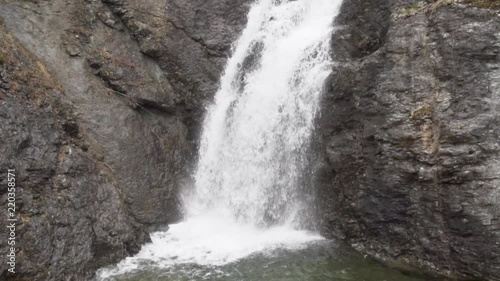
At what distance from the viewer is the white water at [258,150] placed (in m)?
9.59

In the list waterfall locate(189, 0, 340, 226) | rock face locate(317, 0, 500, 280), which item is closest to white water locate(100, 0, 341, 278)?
waterfall locate(189, 0, 340, 226)

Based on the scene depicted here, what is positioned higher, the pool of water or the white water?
the white water

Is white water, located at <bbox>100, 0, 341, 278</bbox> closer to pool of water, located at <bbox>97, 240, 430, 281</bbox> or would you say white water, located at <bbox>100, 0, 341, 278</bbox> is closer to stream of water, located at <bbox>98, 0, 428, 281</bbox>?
stream of water, located at <bbox>98, 0, 428, 281</bbox>

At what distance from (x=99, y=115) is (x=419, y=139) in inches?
298

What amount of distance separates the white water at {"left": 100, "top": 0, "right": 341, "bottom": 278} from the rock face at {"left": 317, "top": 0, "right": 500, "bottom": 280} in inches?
34.1

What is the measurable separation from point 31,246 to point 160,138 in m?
4.76

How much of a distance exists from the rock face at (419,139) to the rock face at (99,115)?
4.59 metres

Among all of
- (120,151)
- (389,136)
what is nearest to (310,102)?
(389,136)

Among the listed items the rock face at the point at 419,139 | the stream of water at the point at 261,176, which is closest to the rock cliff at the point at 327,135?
the rock face at the point at 419,139

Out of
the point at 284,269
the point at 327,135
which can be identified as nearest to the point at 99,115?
the point at 327,135

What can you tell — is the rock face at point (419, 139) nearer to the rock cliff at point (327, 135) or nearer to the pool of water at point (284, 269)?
the rock cliff at point (327, 135)

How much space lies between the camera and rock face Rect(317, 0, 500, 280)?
734cm

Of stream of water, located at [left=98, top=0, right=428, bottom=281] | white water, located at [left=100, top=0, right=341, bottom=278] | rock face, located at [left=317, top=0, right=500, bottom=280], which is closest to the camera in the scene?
rock face, located at [left=317, top=0, right=500, bottom=280]

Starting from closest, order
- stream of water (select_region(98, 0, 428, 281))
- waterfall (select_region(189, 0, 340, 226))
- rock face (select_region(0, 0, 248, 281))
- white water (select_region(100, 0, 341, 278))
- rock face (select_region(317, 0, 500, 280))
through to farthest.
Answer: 1. rock face (select_region(317, 0, 500, 280))
2. rock face (select_region(0, 0, 248, 281))
3. stream of water (select_region(98, 0, 428, 281))
4. white water (select_region(100, 0, 341, 278))
5. waterfall (select_region(189, 0, 340, 226))
